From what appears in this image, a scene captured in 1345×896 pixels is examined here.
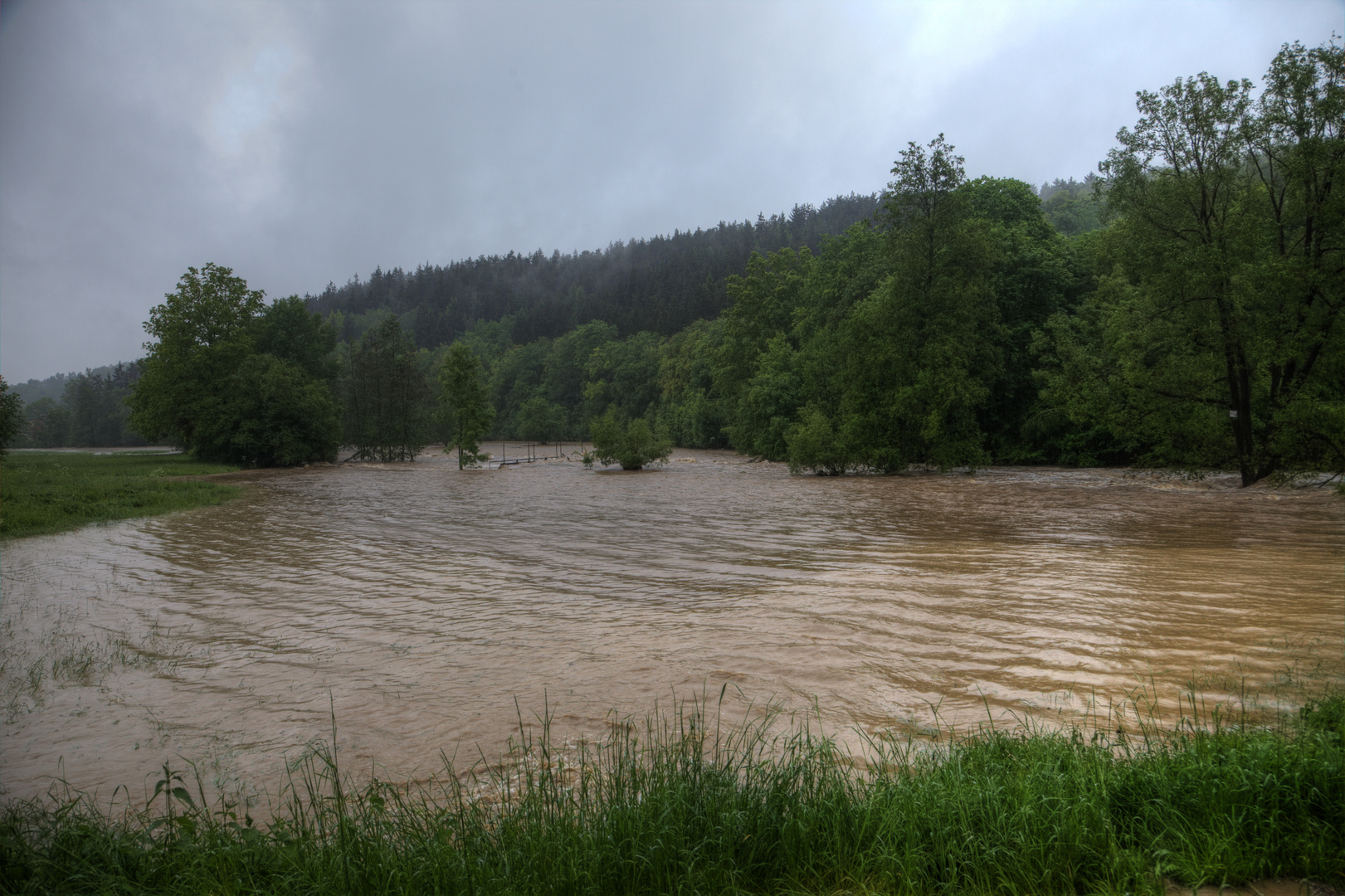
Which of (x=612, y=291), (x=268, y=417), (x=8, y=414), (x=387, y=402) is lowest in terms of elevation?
(x=8, y=414)

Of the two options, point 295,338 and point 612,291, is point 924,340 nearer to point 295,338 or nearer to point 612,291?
point 295,338

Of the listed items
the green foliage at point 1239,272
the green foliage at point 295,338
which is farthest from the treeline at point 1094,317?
the green foliage at point 295,338

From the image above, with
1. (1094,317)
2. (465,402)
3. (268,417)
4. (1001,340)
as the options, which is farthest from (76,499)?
(1094,317)

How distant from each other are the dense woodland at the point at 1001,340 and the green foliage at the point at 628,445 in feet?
2.93

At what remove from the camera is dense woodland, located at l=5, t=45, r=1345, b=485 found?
845 inches

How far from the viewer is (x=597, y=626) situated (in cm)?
852

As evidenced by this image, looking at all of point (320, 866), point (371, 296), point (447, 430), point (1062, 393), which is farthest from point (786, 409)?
point (371, 296)

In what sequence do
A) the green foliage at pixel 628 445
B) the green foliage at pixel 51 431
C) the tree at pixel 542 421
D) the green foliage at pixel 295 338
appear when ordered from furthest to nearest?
the green foliage at pixel 51 431
the tree at pixel 542 421
the green foliage at pixel 295 338
the green foliage at pixel 628 445

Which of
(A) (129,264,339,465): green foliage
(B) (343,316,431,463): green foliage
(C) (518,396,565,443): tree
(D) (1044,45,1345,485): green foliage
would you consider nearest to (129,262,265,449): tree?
(A) (129,264,339,465): green foliage

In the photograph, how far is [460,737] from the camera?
530 centimetres

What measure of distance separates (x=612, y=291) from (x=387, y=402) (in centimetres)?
7524

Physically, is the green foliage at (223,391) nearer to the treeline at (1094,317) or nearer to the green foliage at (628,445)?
the green foliage at (628,445)

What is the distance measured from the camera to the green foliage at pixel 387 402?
6575 cm

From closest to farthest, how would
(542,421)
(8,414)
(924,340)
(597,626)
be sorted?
(597,626), (8,414), (924,340), (542,421)
